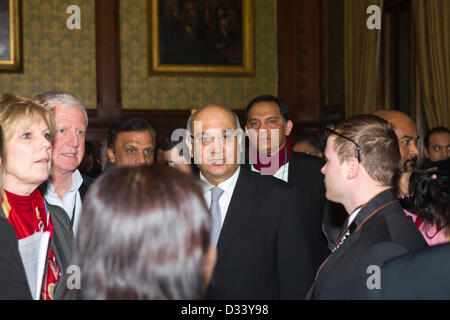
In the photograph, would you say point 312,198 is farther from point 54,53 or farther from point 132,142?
point 54,53

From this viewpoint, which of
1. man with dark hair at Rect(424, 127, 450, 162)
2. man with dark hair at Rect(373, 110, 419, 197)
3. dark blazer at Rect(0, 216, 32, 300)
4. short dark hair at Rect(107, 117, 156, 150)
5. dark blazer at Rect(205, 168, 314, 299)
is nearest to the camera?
dark blazer at Rect(0, 216, 32, 300)

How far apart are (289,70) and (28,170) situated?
25.4 ft

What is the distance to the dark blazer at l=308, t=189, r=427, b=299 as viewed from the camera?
165cm

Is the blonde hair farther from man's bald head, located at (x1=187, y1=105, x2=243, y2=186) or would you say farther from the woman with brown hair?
man's bald head, located at (x1=187, y1=105, x2=243, y2=186)

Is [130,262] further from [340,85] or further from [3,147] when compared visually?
Answer: [340,85]

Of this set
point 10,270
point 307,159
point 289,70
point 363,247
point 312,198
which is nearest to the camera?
point 10,270

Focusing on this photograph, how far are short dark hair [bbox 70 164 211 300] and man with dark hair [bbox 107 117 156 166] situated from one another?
2906 millimetres

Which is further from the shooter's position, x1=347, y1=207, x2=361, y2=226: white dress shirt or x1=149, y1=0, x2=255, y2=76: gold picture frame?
x1=149, y1=0, x2=255, y2=76: gold picture frame

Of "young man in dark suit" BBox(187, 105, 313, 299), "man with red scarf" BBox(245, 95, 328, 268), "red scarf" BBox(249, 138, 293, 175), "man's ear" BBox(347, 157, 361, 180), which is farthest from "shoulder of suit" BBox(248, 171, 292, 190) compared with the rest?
"red scarf" BBox(249, 138, 293, 175)

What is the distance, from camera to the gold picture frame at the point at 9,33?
835 centimetres

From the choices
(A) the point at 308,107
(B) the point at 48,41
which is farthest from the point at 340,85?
(B) the point at 48,41

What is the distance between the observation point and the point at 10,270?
1.51m

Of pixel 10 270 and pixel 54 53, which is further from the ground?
pixel 54 53

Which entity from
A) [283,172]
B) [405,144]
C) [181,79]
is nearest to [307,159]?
[283,172]
